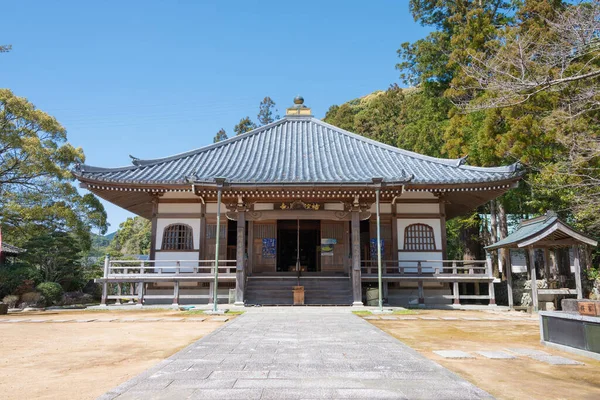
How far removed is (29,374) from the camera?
5.18 m

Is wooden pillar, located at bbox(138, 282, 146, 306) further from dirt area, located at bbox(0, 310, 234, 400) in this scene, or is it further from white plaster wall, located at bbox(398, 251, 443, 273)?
white plaster wall, located at bbox(398, 251, 443, 273)

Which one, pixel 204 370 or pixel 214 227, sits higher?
pixel 214 227

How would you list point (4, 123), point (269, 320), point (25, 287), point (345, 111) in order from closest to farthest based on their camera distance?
point (269, 320), point (25, 287), point (4, 123), point (345, 111)

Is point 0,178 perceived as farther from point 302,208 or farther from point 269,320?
point 269,320

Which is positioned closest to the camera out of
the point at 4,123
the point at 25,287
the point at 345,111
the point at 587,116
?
the point at 587,116

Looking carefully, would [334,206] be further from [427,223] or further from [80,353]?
[80,353]

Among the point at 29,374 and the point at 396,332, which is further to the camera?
the point at 396,332

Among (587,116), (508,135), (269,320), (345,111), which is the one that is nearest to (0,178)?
(269,320)

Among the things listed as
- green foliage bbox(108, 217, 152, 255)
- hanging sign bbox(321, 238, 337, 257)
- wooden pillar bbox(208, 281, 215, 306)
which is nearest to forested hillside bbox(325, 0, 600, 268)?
hanging sign bbox(321, 238, 337, 257)

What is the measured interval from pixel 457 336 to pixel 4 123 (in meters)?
21.6

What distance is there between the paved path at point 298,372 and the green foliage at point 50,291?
14099 mm

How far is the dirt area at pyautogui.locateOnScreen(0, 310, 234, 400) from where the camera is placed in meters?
4.56

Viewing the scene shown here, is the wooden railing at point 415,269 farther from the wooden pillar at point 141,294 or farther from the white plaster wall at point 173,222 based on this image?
the wooden pillar at point 141,294


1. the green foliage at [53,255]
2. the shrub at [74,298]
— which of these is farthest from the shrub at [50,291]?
the green foliage at [53,255]
